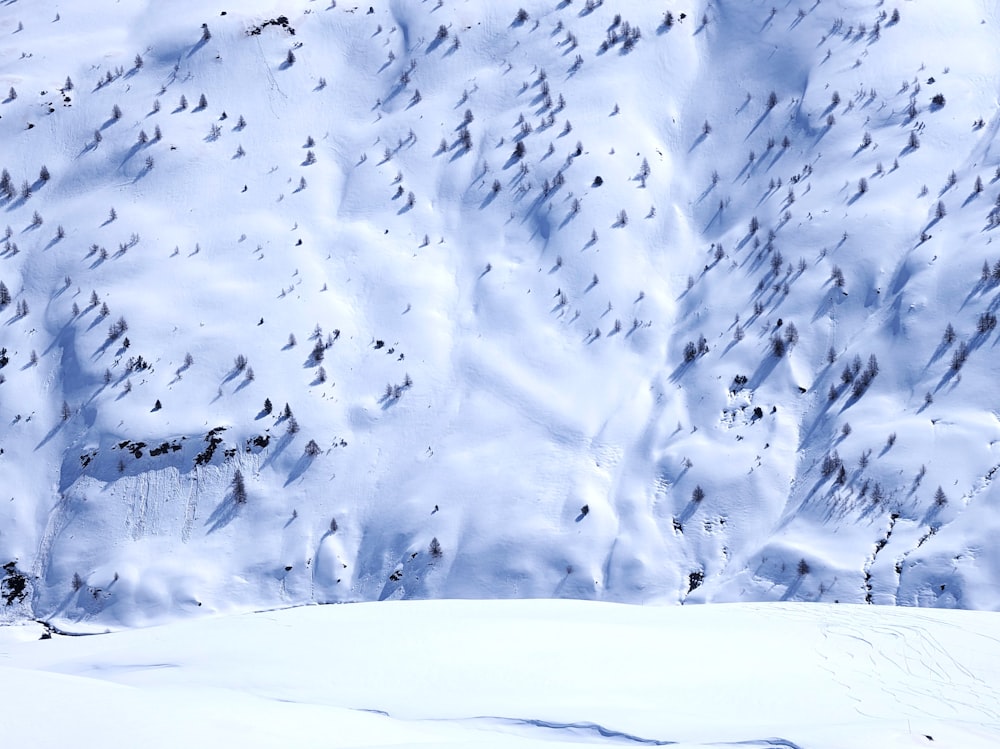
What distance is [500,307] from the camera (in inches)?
1038

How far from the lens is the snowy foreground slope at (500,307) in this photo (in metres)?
21.9

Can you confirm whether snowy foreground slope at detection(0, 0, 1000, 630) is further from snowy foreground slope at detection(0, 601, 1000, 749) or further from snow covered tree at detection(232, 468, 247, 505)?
snowy foreground slope at detection(0, 601, 1000, 749)

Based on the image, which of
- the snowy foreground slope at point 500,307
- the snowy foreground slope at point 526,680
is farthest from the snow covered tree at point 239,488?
the snowy foreground slope at point 526,680

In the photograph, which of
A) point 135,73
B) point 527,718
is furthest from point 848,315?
point 135,73

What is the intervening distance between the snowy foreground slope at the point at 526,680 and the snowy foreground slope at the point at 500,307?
8.64m

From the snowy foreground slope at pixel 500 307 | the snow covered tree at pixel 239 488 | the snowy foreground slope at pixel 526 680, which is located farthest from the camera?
the snow covered tree at pixel 239 488

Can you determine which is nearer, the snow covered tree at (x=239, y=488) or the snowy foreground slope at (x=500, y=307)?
the snowy foreground slope at (x=500, y=307)

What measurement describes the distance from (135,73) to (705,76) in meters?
17.2

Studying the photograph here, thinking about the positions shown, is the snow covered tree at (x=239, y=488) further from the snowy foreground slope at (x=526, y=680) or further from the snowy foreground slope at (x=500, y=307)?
the snowy foreground slope at (x=526, y=680)

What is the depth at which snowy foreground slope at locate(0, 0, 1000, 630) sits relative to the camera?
21922mm

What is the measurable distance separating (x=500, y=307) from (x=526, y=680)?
1641 cm

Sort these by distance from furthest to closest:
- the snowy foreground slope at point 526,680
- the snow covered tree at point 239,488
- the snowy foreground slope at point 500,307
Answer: the snow covered tree at point 239,488, the snowy foreground slope at point 500,307, the snowy foreground slope at point 526,680

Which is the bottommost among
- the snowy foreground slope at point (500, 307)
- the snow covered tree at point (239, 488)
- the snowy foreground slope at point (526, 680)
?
the snow covered tree at point (239, 488)

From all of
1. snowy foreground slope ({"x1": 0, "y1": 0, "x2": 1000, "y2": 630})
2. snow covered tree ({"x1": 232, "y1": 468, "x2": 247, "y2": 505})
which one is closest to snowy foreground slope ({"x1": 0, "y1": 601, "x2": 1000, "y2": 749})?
snowy foreground slope ({"x1": 0, "y1": 0, "x2": 1000, "y2": 630})
